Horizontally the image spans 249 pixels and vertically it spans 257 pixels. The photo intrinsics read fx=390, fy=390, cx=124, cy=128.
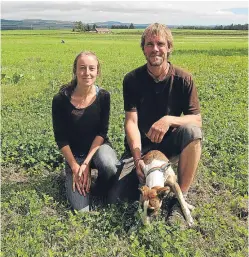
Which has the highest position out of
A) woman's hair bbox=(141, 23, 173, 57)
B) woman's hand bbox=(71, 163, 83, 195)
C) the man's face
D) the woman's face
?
woman's hair bbox=(141, 23, 173, 57)

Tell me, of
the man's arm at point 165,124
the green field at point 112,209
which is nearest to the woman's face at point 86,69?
the man's arm at point 165,124

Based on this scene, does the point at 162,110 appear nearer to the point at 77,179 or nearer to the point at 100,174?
the point at 100,174

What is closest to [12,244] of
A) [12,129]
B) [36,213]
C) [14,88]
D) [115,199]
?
[36,213]

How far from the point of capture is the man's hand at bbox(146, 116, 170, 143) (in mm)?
4625

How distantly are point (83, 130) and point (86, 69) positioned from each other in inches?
32.7

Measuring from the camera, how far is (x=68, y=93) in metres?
5.23

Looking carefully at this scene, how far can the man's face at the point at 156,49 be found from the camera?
4.66m

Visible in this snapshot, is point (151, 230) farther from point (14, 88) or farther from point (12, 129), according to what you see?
point (14, 88)

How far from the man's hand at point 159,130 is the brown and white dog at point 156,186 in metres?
0.17

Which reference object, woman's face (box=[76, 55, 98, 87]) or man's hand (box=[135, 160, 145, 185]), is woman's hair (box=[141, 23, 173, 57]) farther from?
man's hand (box=[135, 160, 145, 185])

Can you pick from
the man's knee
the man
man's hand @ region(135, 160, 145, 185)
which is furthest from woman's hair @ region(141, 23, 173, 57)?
man's hand @ region(135, 160, 145, 185)

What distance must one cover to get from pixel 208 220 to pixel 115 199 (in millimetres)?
1194

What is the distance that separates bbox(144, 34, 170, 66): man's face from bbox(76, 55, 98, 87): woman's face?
0.71 metres

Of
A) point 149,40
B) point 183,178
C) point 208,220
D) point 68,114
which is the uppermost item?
point 149,40
